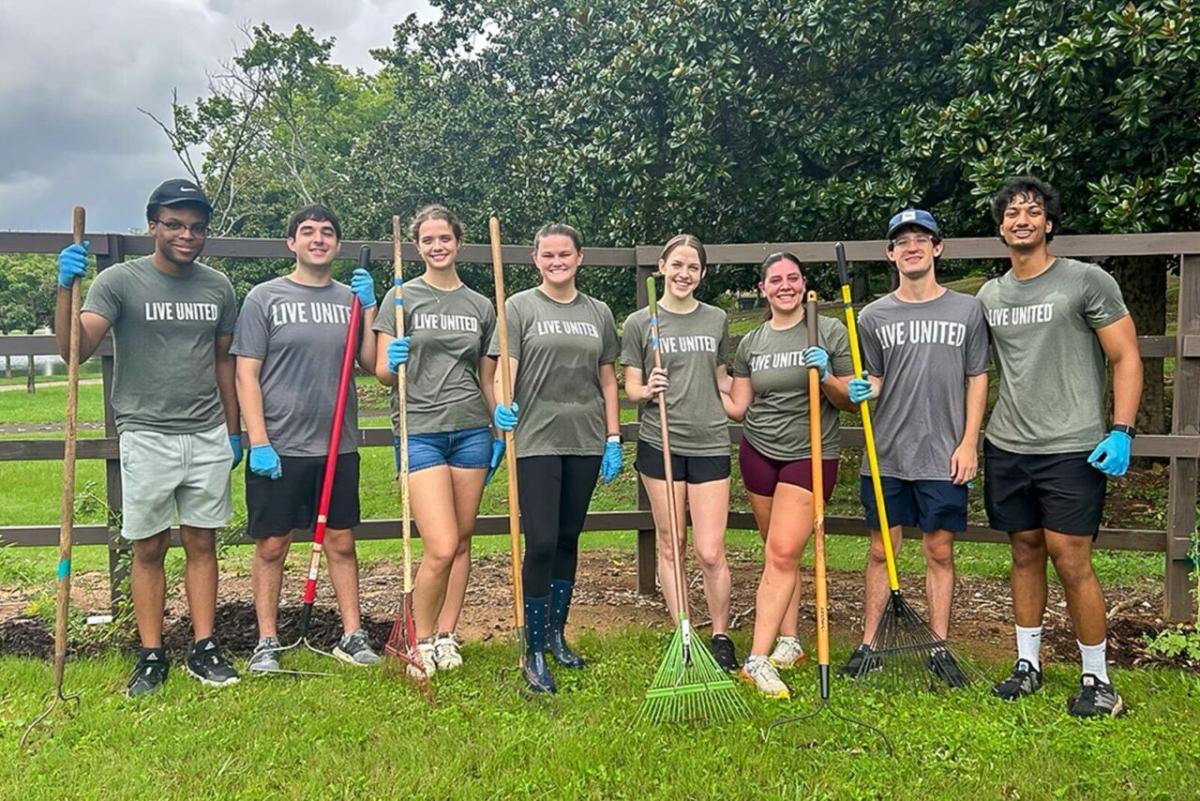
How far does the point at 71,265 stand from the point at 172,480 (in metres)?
1.01

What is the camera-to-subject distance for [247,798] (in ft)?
9.33

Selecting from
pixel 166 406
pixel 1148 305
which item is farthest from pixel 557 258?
pixel 1148 305

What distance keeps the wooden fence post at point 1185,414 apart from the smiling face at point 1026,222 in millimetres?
1345

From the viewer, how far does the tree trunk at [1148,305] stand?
8250 millimetres

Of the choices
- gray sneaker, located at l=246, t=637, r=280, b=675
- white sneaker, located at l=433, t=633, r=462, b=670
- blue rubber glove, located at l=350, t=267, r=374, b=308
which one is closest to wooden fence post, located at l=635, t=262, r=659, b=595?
white sneaker, located at l=433, t=633, r=462, b=670

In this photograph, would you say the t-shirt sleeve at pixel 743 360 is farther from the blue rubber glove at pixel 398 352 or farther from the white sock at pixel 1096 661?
the white sock at pixel 1096 661

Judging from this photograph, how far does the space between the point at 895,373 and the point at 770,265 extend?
0.78 metres

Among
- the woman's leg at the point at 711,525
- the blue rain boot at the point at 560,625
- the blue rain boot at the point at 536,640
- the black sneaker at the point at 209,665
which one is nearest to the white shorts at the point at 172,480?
the black sneaker at the point at 209,665

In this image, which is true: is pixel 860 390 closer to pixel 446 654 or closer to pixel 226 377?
pixel 446 654

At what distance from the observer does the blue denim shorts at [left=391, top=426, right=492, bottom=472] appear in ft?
12.7

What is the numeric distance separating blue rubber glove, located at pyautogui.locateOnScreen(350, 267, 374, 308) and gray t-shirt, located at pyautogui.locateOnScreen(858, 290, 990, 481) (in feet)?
8.15

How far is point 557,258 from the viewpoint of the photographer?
3.90 meters

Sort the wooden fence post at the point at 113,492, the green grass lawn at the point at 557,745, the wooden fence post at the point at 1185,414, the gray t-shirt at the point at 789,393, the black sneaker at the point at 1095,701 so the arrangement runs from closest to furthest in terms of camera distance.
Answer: the green grass lawn at the point at 557,745 < the black sneaker at the point at 1095,701 < the gray t-shirt at the point at 789,393 < the wooden fence post at the point at 113,492 < the wooden fence post at the point at 1185,414

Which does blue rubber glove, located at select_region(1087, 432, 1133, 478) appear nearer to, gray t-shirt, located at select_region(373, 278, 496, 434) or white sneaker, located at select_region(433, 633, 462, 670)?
gray t-shirt, located at select_region(373, 278, 496, 434)
